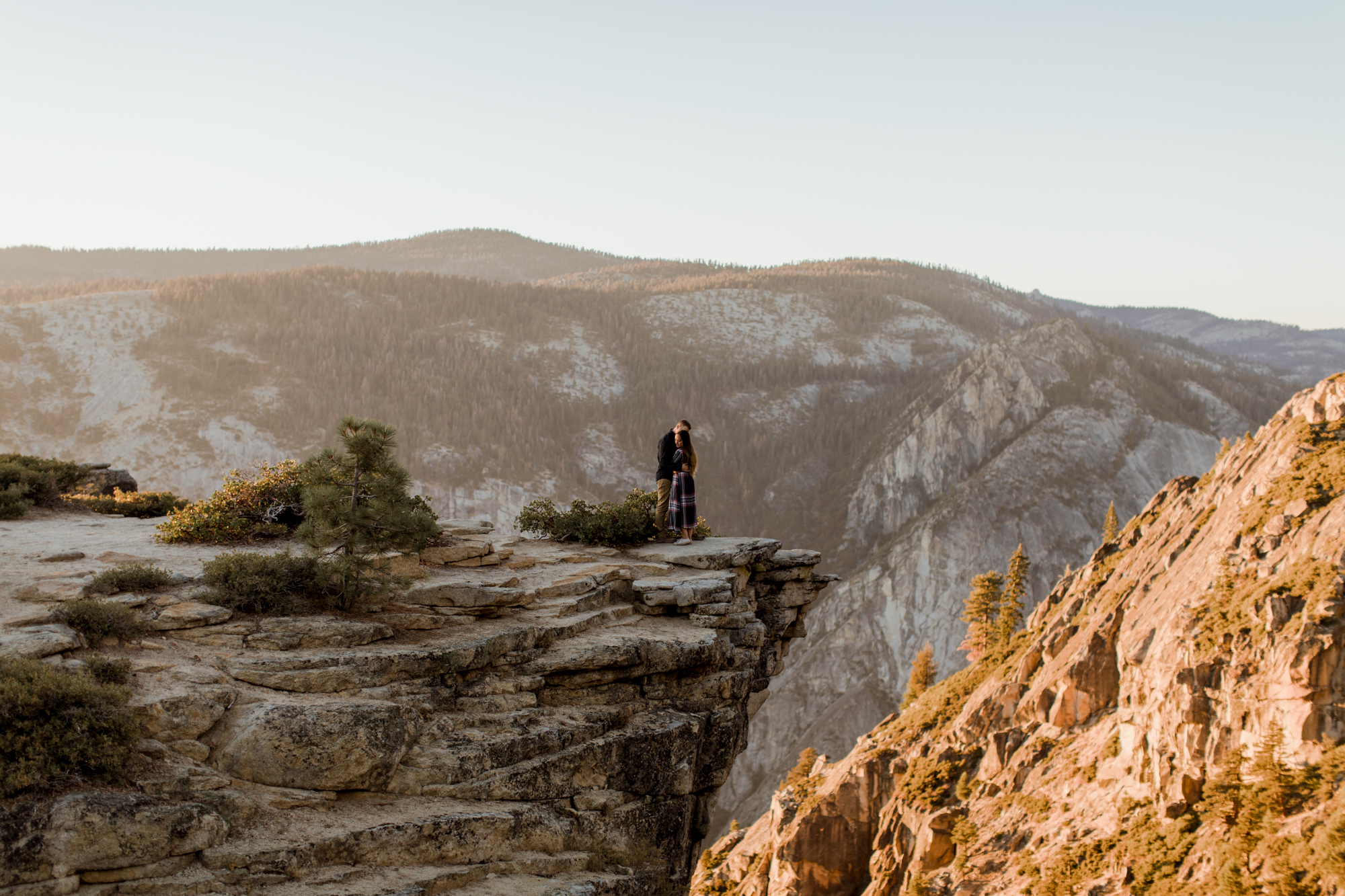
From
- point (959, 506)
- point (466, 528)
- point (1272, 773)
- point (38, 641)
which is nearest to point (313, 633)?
point (38, 641)

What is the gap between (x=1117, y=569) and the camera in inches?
1535

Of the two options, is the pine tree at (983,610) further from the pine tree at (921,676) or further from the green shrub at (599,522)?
the green shrub at (599,522)

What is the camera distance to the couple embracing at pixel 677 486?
1711 cm

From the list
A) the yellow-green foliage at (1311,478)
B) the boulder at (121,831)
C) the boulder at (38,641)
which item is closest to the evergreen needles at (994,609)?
the yellow-green foliage at (1311,478)

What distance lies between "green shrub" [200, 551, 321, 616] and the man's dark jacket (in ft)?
24.6

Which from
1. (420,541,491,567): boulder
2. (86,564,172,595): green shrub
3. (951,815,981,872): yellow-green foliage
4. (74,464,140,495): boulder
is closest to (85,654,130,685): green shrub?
(86,564,172,595): green shrub

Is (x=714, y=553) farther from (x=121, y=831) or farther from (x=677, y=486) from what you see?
(x=121, y=831)

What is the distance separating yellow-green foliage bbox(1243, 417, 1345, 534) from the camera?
26.2 metres

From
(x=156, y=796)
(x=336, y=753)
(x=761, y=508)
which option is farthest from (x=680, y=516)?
(x=761, y=508)

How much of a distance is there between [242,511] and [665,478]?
357 inches

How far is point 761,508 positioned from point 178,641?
87.4 m

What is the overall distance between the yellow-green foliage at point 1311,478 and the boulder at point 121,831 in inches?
1235

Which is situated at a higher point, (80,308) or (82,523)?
(80,308)

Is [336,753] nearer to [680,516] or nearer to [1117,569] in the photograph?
[680,516]
